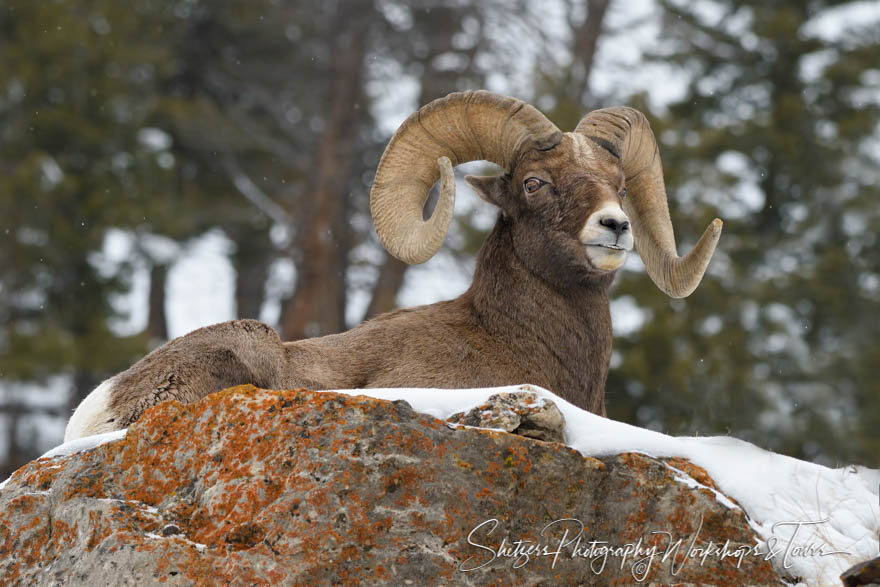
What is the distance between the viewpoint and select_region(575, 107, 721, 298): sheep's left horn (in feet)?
26.7

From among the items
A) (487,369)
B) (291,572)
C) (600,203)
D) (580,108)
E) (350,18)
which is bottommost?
(291,572)

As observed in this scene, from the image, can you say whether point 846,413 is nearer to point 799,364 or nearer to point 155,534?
point 799,364

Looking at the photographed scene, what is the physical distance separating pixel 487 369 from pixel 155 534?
272cm

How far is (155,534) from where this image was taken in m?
5.19

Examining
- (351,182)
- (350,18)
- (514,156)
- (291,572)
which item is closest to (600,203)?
(514,156)

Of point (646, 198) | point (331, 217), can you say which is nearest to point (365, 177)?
point (331, 217)

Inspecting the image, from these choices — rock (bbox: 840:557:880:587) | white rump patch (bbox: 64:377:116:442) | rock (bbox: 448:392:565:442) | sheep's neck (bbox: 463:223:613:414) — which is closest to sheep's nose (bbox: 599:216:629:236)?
sheep's neck (bbox: 463:223:613:414)

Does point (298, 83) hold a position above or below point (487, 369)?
above

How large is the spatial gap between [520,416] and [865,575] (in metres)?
1.63

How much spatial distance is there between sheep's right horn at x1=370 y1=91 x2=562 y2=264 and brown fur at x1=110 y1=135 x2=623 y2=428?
179 millimetres

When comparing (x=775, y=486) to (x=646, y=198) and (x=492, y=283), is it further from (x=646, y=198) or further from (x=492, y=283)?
(x=646, y=198)

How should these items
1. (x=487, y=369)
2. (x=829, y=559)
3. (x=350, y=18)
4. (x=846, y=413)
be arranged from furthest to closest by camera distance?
(x=350, y=18) → (x=846, y=413) → (x=487, y=369) → (x=829, y=559)

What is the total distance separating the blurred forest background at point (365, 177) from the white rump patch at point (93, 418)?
10.1 m

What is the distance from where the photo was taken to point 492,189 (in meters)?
8.23
